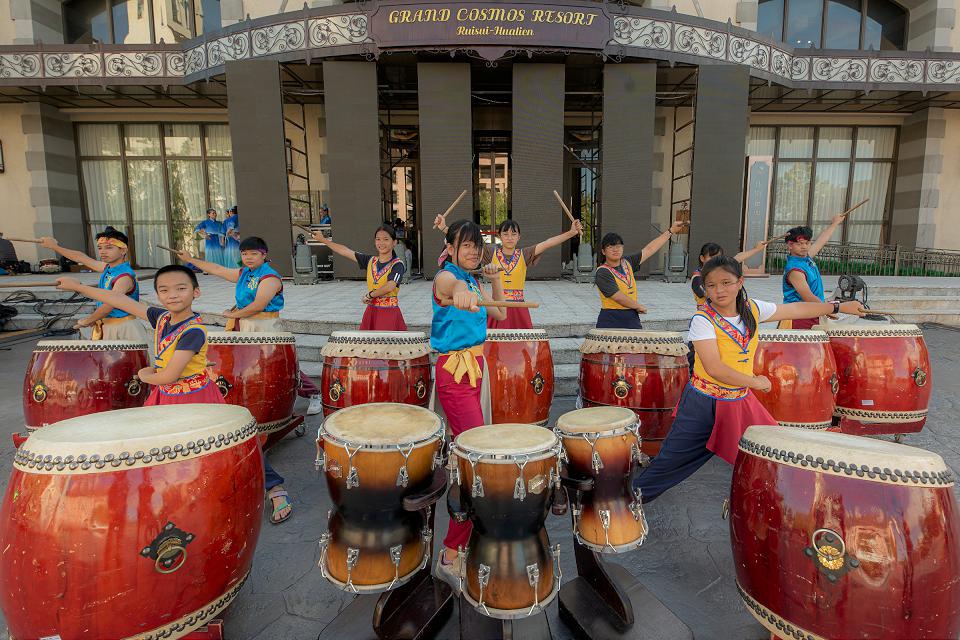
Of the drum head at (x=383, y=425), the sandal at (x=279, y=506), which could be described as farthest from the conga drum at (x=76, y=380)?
the drum head at (x=383, y=425)

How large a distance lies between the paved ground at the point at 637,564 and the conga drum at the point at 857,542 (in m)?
0.53

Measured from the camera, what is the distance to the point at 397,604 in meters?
2.01

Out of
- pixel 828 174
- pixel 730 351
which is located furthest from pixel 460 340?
pixel 828 174

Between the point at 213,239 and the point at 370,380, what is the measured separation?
38.1 feet

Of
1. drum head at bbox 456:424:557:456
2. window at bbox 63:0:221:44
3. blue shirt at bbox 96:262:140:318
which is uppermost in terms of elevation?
window at bbox 63:0:221:44

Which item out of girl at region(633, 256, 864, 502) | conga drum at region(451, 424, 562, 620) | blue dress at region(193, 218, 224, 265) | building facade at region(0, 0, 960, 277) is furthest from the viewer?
blue dress at region(193, 218, 224, 265)

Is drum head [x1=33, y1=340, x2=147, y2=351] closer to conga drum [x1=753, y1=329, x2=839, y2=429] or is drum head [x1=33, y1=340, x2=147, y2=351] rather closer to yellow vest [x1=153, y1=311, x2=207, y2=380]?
yellow vest [x1=153, y1=311, x2=207, y2=380]

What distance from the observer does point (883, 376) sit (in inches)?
138

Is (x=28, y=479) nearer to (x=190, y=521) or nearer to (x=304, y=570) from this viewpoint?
(x=190, y=521)

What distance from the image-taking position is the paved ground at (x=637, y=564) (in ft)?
6.70

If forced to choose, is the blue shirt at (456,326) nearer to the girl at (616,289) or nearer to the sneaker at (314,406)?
the girl at (616,289)

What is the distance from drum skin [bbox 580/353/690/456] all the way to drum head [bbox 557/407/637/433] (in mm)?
938

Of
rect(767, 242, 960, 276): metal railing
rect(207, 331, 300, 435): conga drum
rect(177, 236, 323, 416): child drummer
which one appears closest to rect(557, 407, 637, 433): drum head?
rect(207, 331, 300, 435): conga drum

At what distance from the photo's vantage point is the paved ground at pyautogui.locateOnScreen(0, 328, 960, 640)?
6.70 feet
